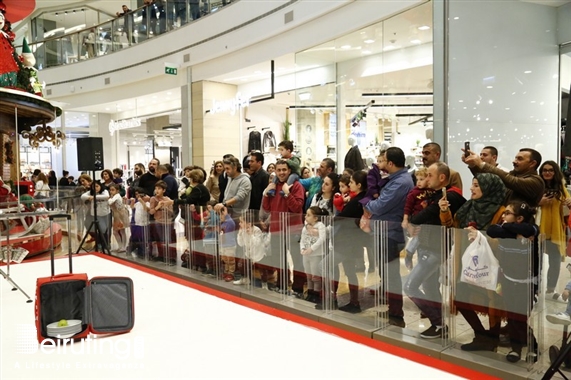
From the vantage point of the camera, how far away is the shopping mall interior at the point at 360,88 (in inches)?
140

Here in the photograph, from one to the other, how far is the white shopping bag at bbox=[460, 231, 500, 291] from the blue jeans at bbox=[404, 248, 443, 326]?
22cm

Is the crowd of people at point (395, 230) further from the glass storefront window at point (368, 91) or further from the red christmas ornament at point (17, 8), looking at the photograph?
the red christmas ornament at point (17, 8)

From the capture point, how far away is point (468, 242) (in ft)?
9.62

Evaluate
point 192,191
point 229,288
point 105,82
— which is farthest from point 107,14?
point 229,288

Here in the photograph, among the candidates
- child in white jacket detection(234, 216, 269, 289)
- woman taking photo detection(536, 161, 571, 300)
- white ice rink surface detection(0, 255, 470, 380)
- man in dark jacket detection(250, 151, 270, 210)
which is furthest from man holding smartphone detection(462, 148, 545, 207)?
man in dark jacket detection(250, 151, 270, 210)

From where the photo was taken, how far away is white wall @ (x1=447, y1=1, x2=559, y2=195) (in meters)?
6.14

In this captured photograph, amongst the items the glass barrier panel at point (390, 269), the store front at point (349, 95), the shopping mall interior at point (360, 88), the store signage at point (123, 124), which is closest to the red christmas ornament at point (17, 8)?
the shopping mall interior at point (360, 88)

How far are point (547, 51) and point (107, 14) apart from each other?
18101mm

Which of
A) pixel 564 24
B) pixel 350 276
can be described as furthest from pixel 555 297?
pixel 564 24

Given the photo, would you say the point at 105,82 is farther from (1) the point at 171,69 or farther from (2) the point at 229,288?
(2) the point at 229,288

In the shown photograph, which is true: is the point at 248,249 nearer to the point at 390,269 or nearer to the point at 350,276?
the point at 350,276

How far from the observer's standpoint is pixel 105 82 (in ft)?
51.1

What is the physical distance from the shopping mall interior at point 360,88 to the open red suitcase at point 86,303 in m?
0.72

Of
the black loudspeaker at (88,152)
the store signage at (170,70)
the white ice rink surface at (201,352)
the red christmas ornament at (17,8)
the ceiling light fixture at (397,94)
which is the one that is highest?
the store signage at (170,70)
